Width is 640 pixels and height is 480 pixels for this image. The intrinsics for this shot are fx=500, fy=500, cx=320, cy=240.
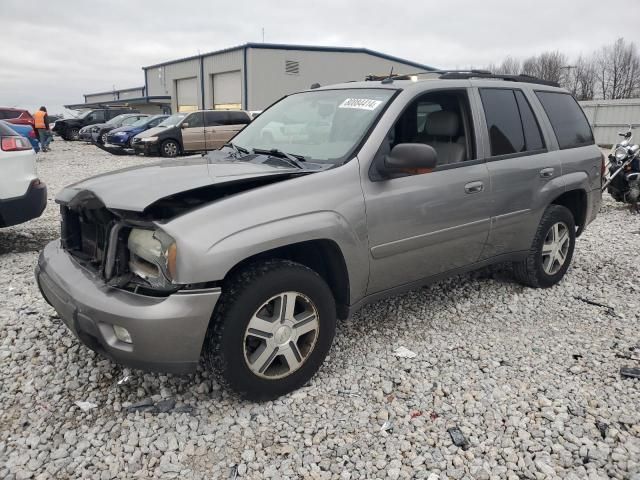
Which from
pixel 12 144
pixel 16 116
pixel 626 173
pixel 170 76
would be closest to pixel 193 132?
pixel 16 116

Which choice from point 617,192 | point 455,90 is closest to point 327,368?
point 455,90

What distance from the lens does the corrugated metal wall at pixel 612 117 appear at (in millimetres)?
24312

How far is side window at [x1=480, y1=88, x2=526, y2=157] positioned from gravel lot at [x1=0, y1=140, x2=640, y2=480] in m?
1.36

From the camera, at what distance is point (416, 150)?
2971 mm

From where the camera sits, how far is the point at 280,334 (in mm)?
2760

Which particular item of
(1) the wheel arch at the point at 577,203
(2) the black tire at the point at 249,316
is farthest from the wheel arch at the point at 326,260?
(1) the wheel arch at the point at 577,203

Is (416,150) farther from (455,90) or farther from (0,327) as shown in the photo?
(0,327)

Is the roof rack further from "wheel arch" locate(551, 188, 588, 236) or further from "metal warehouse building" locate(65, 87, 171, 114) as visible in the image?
"metal warehouse building" locate(65, 87, 171, 114)

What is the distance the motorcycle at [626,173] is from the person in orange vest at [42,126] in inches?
704

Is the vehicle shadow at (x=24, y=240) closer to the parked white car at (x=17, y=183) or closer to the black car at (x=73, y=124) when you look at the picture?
the parked white car at (x=17, y=183)

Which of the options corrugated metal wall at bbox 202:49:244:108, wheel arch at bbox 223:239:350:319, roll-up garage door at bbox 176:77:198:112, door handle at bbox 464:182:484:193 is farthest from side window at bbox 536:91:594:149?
roll-up garage door at bbox 176:77:198:112

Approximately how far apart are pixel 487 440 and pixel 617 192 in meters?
7.70

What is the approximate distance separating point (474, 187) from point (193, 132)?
1490cm

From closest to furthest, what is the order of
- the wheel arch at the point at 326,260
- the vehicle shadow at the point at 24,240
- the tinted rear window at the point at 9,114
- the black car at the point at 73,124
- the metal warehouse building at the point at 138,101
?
1. the wheel arch at the point at 326,260
2. the vehicle shadow at the point at 24,240
3. the tinted rear window at the point at 9,114
4. the black car at the point at 73,124
5. the metal warehouse building at the point at 138,101
